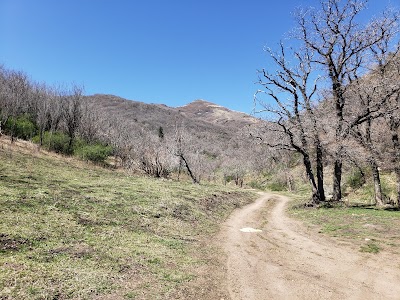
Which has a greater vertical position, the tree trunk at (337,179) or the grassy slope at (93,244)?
the tree trunk at (337,179)

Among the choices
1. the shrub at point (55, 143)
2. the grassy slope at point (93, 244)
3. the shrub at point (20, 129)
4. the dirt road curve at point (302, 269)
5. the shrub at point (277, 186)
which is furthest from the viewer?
the shrub at point (277, 186)

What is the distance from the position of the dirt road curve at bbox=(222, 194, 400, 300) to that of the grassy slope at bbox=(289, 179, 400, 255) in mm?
870

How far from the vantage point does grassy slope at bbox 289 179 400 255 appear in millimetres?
11950

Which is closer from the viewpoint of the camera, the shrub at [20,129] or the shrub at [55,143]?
the shrub at [55,143]

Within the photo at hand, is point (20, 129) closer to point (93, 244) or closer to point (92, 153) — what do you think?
point (92, 153)

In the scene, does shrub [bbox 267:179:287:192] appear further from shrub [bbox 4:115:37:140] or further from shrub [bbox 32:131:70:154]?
shrub [bbox 4:115:37:140]

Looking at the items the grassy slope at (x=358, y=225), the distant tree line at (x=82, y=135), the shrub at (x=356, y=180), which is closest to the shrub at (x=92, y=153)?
the distant tree line at (x=82, y=135)

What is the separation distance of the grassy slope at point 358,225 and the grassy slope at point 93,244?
5.40m

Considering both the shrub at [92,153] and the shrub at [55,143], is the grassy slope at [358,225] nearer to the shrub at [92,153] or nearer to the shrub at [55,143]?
the shrub at [92,153]

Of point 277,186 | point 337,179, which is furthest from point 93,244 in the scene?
point 277,186

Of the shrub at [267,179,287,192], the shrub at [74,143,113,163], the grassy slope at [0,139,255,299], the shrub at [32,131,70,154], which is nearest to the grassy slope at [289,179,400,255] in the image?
the grassy slope at [0,139,255,299]

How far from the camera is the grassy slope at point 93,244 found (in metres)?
6.75

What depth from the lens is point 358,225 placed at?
15.3 m

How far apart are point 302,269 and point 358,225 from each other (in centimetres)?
766
